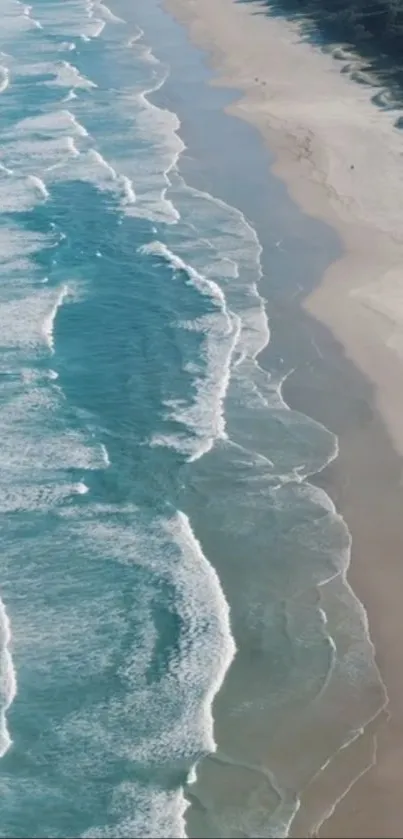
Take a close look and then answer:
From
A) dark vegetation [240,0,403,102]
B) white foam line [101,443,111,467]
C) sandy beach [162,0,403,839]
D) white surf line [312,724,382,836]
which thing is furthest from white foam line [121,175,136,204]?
white surf line [312,724,382,836]

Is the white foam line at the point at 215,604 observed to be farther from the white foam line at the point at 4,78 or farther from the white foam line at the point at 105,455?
the white foam line at the point at 4,78

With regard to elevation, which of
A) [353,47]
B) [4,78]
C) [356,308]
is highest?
[356,308]

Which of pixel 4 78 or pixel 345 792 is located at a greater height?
pixel 345 792

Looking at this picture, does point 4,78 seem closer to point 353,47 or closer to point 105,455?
point 353,47

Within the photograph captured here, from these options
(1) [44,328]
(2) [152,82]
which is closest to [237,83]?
(2) [152,82]

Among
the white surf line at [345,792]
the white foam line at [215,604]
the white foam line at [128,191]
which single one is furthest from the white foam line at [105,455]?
the white foam line at [128,191]

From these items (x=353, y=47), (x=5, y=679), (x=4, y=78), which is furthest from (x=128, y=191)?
(x=5, y=679)
